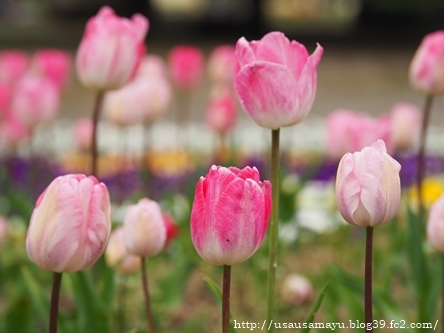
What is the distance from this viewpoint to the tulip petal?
960 millimetres

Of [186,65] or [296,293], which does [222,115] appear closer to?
[186,65]

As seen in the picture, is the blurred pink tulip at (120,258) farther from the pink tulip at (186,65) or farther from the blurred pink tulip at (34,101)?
the pink tulip at (186,65)

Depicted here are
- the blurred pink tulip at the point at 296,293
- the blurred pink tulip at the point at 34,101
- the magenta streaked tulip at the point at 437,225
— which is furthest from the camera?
the blurred pink tulip at the point at 34,101

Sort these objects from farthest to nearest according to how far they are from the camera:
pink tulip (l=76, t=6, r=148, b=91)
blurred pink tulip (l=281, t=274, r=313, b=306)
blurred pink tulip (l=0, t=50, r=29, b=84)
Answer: blurred pink tulip (l=0, t=50, r=29, b=84)
blurred pink tulip (l=281, t=274, r=313, b=306)
pink tulip (l=76, t=6, r=148, b=91)

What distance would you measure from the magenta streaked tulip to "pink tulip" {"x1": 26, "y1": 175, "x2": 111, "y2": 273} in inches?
20.3

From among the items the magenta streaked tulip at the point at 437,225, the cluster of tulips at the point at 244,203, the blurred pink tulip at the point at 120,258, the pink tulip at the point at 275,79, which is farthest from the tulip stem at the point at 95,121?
the magenta streaked tulip at the point at 437,225

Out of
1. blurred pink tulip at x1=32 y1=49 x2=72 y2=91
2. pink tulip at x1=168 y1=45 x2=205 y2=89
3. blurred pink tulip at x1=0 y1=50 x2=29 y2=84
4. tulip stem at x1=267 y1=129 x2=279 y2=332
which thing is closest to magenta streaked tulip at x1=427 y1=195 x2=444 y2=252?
tulip stem at x1=267 y1=129 x2=279 y2=332

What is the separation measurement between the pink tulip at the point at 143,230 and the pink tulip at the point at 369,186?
1.19 ft

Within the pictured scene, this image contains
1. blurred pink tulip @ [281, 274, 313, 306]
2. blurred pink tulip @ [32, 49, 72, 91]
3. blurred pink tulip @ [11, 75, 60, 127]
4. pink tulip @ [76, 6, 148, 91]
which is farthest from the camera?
blurred pink tulip @ [32, 49, 72, 91]

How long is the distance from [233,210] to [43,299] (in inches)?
23.7

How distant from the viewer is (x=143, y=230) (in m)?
1.16

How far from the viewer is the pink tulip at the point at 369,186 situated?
878 mm

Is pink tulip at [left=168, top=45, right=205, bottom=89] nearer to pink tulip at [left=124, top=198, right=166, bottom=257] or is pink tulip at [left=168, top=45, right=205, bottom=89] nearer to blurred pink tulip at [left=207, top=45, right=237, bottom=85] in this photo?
blurred pink tulip at [left=207, top=45, right=237, bottom=85]

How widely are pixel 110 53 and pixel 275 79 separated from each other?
551 mm
